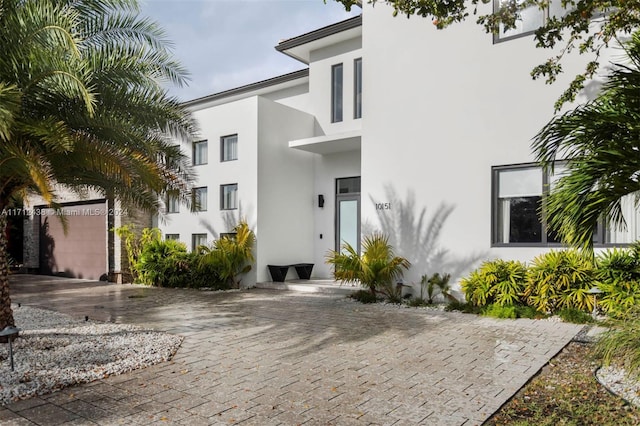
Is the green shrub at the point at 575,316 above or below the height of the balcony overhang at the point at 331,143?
below

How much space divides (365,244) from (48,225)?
48.2 feet

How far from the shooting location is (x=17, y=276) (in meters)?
19.1

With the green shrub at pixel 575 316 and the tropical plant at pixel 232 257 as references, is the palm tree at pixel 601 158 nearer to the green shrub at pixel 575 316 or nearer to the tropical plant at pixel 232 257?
the green shrub at pixel 575 316

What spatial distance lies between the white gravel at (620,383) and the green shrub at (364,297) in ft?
18.9

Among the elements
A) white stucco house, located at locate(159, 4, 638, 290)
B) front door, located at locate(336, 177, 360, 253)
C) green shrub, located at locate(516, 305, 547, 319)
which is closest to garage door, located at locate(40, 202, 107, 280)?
white stucco house, located at locate(159, 4, 638, 290)

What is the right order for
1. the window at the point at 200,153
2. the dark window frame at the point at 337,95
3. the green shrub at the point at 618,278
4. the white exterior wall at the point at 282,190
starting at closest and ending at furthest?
the green shrub at the point at 618,278 → the white exterior wall at the point at 282,190 → the dark window frame at the point at 337,95 → the window at the point at 200,153

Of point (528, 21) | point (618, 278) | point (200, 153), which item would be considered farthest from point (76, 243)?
point (618, 278)

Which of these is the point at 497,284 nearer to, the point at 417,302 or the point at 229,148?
the point at 417,302

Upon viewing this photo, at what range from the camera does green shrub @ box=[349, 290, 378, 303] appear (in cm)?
1106

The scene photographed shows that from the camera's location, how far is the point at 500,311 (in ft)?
29.7

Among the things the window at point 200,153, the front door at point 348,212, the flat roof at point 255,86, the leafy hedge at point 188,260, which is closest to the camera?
the leafy hedge at point 188,260

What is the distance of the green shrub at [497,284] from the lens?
9.28 metres

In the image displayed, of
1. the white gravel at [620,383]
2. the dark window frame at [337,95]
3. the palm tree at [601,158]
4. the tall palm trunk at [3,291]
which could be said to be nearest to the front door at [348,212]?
the dark window frame at [337,95]

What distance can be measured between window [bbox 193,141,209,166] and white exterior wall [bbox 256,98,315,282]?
2960 mm
